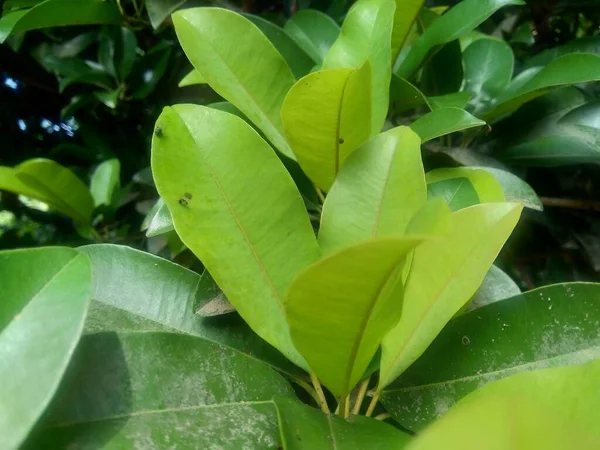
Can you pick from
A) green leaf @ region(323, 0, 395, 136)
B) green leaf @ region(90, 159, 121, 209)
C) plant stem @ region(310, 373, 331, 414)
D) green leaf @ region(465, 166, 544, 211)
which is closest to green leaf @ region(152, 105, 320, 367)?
plant stem @ region(310, 373, 331, 414)

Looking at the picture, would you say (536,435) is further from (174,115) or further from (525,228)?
(525,228)

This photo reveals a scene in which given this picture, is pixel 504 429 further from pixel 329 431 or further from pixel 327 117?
pixel 327 117

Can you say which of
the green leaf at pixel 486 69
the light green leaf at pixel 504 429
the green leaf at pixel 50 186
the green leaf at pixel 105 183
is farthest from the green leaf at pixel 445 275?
the green leaf at pixel 105 183

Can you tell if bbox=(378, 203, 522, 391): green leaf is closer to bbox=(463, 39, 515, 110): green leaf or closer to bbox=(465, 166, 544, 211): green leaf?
bbox=(465, 166, 544, 211): green leaf

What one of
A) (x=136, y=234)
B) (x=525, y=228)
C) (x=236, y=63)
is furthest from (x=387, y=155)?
(x=136, y=234)

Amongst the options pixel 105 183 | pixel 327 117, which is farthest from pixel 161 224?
pixel 105 183

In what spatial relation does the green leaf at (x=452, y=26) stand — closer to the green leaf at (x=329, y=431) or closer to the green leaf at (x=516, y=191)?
the green leaf at (x=516, y=191)

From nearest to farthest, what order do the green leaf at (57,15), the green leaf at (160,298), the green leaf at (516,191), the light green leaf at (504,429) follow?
the light green leaf at (504,429), the green leaf at (160,298), the green leaf at (516,191), the green leaf at (57,15)
